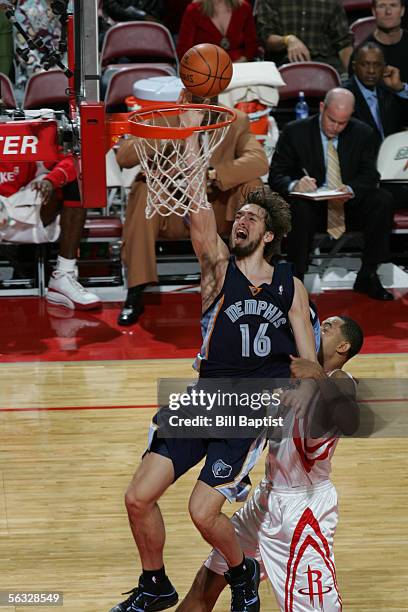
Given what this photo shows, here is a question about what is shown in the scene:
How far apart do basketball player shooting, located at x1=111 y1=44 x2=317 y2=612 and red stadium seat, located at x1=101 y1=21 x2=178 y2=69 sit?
226 inches

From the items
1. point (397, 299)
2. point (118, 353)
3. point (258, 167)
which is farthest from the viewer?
point (397, 299)

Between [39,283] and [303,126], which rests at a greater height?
[303,126]

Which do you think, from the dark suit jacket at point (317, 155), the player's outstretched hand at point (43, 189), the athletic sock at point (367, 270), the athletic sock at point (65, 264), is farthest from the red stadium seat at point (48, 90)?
the athletic sock at point (367, 270)

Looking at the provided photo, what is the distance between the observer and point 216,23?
9.99 m

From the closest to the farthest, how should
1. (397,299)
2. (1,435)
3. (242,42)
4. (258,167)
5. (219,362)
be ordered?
(219,362)
(1,435)
(258,167)
(397,299)
(242,42)

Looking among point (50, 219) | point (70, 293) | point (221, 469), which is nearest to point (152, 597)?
point (221, 469)

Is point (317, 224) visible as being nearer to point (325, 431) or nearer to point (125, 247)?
point (125, 247)

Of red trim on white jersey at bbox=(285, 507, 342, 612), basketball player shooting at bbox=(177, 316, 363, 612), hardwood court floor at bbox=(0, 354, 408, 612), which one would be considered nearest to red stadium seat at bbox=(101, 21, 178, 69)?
hardwood court floor at bbox=(0, 354, 408, 612)

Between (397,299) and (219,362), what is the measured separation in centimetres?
467

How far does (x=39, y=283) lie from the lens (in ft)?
29.5

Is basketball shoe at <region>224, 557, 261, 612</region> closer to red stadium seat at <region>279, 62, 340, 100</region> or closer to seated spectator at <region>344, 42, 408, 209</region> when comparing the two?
seated spectator at <region>344, 42, 408, 209</region>

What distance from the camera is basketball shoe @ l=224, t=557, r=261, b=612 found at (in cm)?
431

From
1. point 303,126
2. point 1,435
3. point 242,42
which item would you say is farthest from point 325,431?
point 242,42

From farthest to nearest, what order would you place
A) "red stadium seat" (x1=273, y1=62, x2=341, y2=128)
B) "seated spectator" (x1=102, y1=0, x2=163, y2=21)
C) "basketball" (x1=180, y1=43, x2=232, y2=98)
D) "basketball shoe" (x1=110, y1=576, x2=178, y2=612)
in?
"seated spectator" (x1=102, y1=0, x2=163, y2=21) → "red stadium seat" (x1=273, y1=62, x2=341, y2=128) → "basketball" (x1=180, y1=43, x2=232, y2=98) → "basketball shoe" (x1=110, y1=576, x2=178, y2=612)
